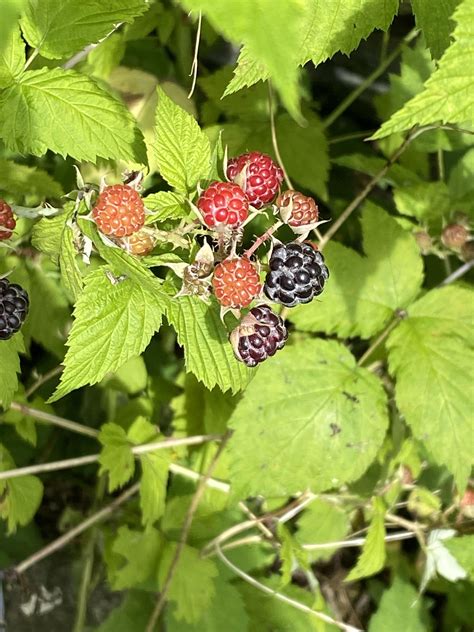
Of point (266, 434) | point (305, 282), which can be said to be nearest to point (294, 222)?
point (305, 282)

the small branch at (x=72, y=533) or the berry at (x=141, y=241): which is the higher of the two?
the berry at (x=141, y=241)

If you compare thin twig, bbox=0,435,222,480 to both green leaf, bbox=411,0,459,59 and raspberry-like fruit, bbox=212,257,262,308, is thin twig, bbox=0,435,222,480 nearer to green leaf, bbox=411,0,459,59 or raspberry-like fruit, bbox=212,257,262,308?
raspberry-like fruit, bbox=212,257,262,308

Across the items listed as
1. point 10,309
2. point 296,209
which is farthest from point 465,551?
point 10,309

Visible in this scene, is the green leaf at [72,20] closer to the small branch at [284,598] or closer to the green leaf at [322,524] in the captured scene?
the small branch at [284,598]

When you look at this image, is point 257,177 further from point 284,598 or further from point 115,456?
point 284,598

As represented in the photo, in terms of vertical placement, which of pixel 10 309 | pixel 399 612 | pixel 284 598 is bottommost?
pixel 399 612

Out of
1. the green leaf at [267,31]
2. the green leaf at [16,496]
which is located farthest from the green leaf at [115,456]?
the green leaf at [267,31]
